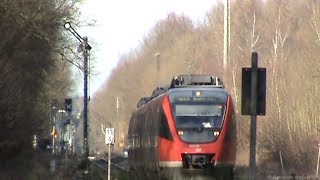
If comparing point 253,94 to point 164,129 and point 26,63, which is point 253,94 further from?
point 26,63

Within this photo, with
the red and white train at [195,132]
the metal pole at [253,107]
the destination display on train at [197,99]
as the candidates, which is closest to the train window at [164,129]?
the red and white train at [195,132]

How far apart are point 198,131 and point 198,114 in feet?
1.99

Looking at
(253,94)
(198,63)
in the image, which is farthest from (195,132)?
(198,63)

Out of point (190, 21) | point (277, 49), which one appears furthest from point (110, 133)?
point (190, 21)

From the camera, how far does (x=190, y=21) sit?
64.3 m

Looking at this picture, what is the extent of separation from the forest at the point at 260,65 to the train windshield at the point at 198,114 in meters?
9.05

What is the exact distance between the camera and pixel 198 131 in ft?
73.8

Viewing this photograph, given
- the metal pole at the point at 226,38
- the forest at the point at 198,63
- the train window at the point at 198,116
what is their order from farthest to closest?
the metal pole at the point at 226,38
the forest at the point at 198,63
the train window at the point at 198,116

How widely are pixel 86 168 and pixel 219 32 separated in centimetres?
2451

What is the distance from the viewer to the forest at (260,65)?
123ft

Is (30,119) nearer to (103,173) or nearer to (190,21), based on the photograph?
(103,173)

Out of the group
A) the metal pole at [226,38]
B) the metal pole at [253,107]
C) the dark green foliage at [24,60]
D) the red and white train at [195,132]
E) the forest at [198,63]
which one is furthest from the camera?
the metal pole at [226,38]

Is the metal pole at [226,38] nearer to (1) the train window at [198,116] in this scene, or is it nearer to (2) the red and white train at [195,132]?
(2) the red and white train at [195,132]

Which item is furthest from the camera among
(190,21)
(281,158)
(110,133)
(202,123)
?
(190,21)
